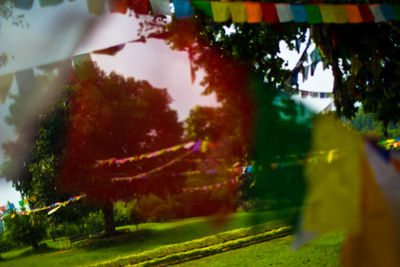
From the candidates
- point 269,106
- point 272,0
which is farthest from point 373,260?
point 272,0

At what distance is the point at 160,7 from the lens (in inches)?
130

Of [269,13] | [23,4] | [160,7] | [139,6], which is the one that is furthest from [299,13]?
[23,4]

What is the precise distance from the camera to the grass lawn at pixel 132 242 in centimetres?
298

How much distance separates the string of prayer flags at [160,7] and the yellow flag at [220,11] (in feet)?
1.30

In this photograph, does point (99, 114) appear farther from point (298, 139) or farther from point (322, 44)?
point (322, 44)

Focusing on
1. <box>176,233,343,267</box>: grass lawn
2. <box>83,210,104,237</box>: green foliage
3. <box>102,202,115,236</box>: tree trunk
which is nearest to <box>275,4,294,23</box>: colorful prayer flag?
<box>102,202,115,236</box>: tree trunk

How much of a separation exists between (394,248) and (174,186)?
1.34 m

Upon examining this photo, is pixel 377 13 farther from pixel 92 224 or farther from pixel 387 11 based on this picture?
pixel 92 224

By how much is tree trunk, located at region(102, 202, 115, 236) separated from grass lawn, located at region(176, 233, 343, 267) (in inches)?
→ 136

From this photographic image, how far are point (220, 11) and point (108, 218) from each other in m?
1.98

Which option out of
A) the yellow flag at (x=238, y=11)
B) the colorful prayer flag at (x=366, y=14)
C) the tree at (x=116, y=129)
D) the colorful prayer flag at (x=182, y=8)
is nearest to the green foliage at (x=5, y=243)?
the tree at (x=116, y=129)

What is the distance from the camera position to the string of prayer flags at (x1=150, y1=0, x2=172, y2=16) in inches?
128

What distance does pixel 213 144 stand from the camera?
2.46 metres

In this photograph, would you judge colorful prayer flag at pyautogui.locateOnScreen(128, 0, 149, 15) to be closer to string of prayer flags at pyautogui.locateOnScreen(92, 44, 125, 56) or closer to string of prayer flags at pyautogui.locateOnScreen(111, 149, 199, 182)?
string of prayer flags at pyautogui.locateOnScreen(92, 44, 125, 56)
